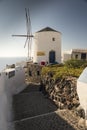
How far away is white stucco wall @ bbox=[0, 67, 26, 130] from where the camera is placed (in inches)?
583

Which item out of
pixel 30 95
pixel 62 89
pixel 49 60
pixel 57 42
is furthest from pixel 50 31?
pixel 62 89

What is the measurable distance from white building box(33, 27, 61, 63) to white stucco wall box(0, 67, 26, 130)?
20.1 feet

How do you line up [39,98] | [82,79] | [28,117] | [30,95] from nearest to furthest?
1. [82,79]
2. [28,117]
3. [39,98]
4. [30,95]

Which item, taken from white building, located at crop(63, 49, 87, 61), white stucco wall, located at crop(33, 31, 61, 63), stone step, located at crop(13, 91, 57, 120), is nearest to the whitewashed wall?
stone step, located at crop(13, 91, 57, 120)

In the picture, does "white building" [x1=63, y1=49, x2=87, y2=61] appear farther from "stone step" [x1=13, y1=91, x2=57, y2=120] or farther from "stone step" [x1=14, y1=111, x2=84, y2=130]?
"stone step" [x1=14, y1=111, x2=84, y2=130]

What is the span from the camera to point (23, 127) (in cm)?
1466

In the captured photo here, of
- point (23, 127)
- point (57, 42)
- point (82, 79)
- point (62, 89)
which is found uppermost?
point (57, 42)

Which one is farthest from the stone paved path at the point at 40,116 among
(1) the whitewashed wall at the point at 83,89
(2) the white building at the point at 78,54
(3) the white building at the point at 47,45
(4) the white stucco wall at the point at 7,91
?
(2) the white building at the point at 78,54

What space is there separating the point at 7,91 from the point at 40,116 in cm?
493

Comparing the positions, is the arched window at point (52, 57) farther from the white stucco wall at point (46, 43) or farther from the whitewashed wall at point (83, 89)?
the whitewashed wall at point (83, 89)

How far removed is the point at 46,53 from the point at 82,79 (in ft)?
63.0

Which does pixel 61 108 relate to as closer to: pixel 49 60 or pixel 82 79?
pixel 82 79

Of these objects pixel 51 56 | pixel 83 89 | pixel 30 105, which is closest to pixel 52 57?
pixel 51 56

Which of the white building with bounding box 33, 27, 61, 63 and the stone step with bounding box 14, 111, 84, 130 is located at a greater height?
the white building with bounding box 33, 27, 61, 63
